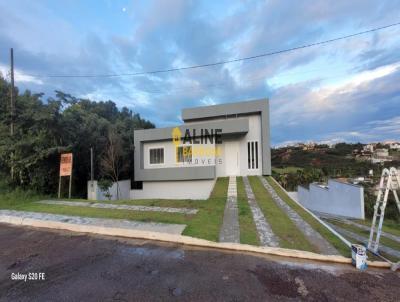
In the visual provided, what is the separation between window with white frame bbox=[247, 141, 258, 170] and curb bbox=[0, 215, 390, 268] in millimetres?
11699

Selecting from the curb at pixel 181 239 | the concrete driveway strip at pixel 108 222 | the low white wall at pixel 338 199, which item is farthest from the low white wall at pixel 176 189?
the curb at pixel 181 239

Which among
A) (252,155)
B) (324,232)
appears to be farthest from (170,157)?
(324,232)

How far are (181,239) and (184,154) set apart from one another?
33.4 feet

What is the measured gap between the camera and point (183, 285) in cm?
337

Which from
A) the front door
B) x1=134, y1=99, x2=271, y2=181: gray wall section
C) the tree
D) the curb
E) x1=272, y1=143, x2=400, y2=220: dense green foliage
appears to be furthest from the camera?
x1=272, y1=143, x2=400, y2=220: dense green foliage

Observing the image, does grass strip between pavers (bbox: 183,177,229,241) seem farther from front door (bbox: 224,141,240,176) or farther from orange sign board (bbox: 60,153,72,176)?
front door (bbox: 224,141,240,176)

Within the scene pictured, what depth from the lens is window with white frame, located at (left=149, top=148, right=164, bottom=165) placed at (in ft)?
52.0

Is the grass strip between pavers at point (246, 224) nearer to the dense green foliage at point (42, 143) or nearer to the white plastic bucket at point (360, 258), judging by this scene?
the white plastic bucket at point (360, 258)

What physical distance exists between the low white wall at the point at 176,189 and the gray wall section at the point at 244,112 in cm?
431

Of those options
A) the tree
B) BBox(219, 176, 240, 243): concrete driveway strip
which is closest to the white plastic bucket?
BBox(219, 176, 240, 243): concrete driveway strip

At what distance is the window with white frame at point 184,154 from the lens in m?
15.1

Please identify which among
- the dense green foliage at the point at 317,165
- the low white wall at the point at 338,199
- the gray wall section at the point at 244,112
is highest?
the gray wall section at the point at 244,112

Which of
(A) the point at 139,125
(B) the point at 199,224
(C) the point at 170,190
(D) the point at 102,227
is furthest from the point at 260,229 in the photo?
(A) the point at 139,125

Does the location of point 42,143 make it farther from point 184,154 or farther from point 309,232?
point 309,232
